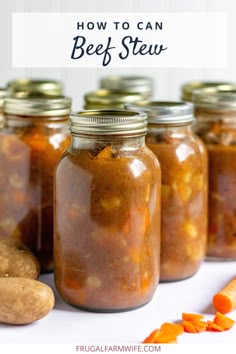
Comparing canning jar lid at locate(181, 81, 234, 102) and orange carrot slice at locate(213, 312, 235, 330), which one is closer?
orange carrot slice at locate(213, 312, 235, 330)

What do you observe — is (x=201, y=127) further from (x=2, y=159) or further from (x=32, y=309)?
(x=32, y=309)

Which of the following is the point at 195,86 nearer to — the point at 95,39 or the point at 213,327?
the point at 95,39

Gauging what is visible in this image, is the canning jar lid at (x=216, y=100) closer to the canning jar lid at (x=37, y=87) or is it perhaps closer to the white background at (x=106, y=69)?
the white background at (x=106, y=69)

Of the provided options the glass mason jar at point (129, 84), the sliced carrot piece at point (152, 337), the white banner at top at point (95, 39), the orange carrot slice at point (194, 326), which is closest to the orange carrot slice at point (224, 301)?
the orange carrot slice at point (194, 326)

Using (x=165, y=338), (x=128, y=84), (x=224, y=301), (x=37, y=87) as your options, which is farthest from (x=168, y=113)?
(x=128, y=84)

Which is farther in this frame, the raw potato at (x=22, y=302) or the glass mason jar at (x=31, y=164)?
the glass mason jar at (x=31, y=164)

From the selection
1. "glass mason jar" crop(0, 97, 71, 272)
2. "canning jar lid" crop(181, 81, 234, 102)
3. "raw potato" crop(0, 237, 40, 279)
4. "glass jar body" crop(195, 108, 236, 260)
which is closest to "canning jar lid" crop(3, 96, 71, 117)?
"glass mason jar" crop(0, 97, 71, 272)

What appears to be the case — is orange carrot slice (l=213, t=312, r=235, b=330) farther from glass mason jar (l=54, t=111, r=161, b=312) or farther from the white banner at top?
the white banner at top
